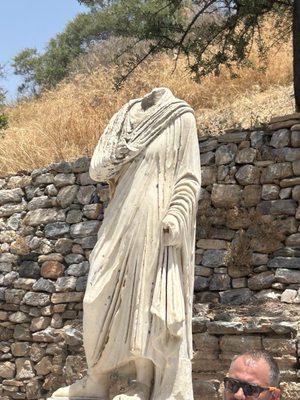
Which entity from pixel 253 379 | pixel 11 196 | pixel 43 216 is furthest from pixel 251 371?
pixel 11 196

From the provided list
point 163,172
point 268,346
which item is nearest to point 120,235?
point 163,172

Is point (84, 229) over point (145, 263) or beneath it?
over

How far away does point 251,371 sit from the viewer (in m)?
2.78

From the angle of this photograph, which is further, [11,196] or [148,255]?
[11,196]

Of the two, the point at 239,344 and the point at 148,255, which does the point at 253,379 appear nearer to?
the point at 148,255

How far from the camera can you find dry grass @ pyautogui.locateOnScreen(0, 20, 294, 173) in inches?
454

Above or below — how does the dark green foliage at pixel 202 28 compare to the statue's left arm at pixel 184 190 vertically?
above

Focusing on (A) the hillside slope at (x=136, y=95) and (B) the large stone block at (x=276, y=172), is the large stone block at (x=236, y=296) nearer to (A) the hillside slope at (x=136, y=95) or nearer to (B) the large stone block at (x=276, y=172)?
(B) the large stone block at (x=276, y=172)

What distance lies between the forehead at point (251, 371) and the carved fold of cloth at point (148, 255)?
2.82 feet

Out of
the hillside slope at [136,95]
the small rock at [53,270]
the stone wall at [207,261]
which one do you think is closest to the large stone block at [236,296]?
the stone wall at [207,261]

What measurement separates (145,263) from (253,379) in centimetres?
112

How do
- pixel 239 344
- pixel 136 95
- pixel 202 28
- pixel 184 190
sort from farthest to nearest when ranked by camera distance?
pixel 136 95 → pixel 202 28 → pixel 239 344 → pixel 184 190

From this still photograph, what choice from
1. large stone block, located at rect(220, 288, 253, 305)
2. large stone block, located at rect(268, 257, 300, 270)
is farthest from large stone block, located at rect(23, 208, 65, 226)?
large stone block, located at rect(268, 257, 300, 270)

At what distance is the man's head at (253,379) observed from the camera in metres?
2.72
